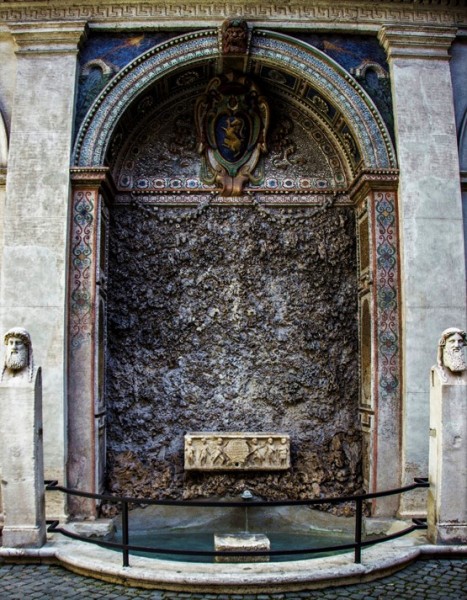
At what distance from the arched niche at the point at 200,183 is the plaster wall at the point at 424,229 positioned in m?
0.33

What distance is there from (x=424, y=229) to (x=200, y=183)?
3058 millimetres

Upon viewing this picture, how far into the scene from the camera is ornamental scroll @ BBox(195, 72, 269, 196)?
8.84 meters

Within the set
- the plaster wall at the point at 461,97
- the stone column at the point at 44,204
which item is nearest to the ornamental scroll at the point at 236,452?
the stone column at the point at 44,204

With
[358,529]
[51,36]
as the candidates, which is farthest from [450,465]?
[51,36]

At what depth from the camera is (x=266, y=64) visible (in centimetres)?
831

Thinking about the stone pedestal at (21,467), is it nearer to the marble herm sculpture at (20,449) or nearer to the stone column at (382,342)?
the marble herm sculpture at (20,449)

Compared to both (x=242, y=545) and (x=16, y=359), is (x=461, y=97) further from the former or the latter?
(x=16, y=359)

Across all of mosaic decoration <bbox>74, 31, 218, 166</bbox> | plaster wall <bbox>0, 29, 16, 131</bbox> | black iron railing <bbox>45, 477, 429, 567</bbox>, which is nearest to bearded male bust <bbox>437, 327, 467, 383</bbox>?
black iron railing <bbox>45, 477, 429, 567</bbox>

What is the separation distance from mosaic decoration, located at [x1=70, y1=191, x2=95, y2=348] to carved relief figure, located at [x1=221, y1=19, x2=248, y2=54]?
99.5 inches

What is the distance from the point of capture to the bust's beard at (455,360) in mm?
6199

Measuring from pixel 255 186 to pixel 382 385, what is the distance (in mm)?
3190

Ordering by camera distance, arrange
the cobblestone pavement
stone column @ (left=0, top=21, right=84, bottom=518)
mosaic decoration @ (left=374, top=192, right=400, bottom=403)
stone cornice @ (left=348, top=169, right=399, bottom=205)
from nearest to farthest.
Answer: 1. the cobblestone pavement
2. stone column @ (left=0, top=21, right=84, bottom=518)
3. mosaic decoration @ (left=374, top=192, right=400, bottom=403)
4. stone cornice @ (left=348, top=169, right=399, bottom=205)

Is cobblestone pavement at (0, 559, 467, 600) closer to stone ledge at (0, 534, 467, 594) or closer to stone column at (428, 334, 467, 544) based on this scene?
stone ledge at (0, 534, 467, 594)

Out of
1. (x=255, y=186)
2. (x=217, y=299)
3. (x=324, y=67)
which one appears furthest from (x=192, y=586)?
(x=324, y=67)
